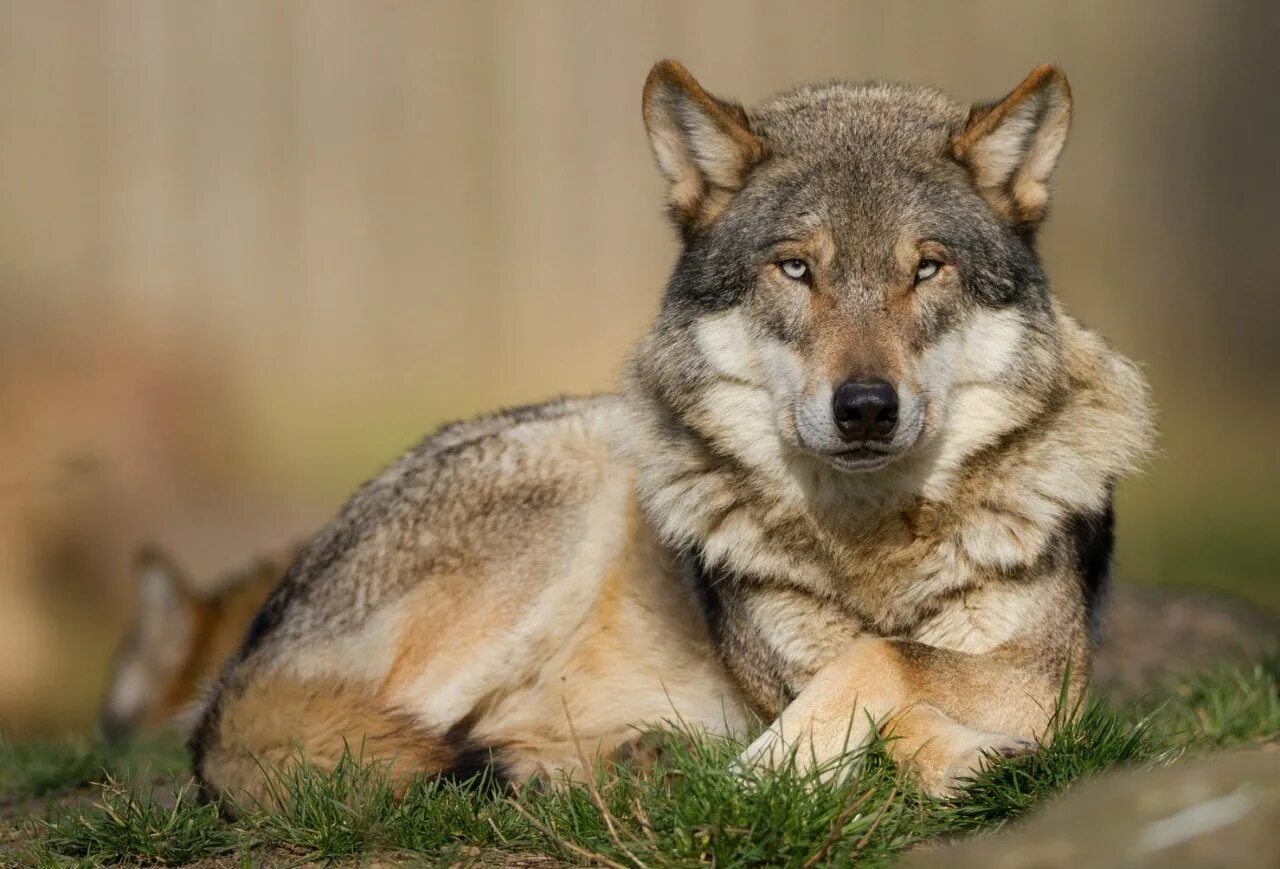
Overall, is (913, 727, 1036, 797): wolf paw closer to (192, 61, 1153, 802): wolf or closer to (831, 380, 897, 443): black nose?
(192, 61, 1153, 802): wolf

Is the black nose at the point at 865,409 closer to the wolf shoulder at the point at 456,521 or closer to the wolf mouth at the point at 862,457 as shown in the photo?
the wolf mouth at the point at 862,457

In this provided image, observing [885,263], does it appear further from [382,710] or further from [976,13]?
[976,13]

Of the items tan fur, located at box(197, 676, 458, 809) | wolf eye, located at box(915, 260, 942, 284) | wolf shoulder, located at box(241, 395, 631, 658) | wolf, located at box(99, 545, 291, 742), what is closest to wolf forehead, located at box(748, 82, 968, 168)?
wolf eye, located at box(915, 260, 942, 284)

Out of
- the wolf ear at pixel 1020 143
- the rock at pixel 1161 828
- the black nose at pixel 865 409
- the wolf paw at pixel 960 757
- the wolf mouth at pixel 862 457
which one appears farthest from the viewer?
the wolf ear at pixel 1020 143

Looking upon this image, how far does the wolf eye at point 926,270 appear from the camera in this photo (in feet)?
13.1

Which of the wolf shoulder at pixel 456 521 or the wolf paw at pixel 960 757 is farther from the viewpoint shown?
the wolf shoulder at pixel 456 521

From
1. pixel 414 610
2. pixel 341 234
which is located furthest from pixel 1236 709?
pixel 341 234

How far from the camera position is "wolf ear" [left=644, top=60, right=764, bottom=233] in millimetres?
4277

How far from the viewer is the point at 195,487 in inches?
368

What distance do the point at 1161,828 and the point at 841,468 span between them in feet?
5.97

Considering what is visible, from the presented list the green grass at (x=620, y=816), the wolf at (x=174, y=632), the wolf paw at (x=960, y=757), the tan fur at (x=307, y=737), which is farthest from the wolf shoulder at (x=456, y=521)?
the wolf at (x=174, y=632)

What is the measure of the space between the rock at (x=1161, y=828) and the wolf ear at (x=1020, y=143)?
7.55ft


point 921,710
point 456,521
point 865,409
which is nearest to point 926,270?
point 865,409

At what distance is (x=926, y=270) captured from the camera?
399 centimetres
